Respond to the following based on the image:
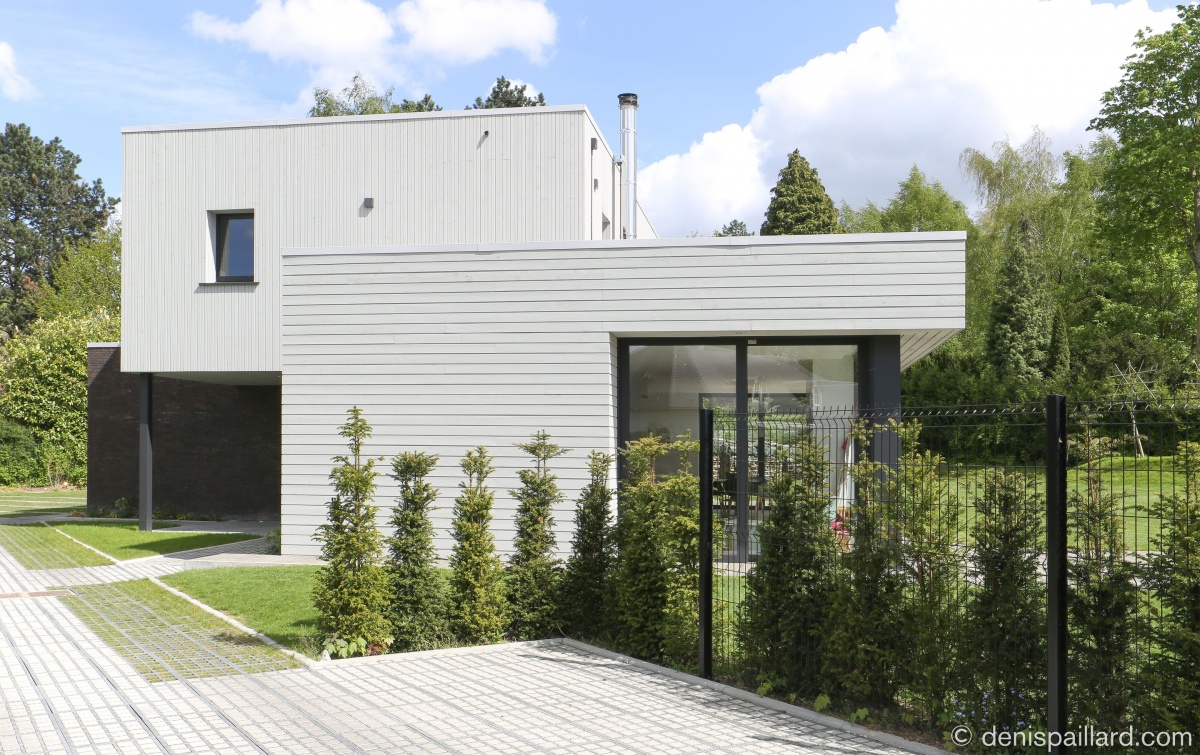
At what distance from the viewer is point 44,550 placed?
14.7 m

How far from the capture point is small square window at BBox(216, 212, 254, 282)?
1576 cm

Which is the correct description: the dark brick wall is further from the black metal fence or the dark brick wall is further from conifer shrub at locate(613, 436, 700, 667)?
the black metal fence

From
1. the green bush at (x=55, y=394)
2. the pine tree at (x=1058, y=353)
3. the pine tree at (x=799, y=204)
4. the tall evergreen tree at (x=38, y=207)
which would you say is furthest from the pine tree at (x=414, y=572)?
the tall evergreen tree at (x=38, y=207)

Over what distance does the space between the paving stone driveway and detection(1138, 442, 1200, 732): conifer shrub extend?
139 centimetres

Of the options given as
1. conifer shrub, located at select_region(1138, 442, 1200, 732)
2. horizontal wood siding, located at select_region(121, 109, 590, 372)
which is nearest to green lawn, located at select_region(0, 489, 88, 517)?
horizontal wood siding, located at select_region(121, 109, 590, 372)

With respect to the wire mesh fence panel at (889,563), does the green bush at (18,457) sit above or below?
below

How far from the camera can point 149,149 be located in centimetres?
1579

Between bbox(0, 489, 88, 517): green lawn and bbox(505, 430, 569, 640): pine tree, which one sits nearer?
bbox(505, 430, 569, 640): pine tree

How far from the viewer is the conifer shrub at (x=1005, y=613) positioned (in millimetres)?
4773

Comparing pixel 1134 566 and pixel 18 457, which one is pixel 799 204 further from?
pixel 1134 566

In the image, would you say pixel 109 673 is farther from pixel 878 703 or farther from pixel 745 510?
pixel 878 703

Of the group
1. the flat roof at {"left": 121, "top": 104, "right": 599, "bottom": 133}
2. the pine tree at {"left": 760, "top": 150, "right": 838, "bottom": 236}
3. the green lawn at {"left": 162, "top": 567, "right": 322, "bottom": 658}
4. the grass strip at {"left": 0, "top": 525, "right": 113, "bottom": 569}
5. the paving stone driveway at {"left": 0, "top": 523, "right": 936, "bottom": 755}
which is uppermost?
the pine tree at {"left": 760, "top": 150, "right": 838, "bottom": 236}

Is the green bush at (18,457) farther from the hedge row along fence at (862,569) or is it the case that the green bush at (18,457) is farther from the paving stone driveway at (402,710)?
the hedge row along fence at (862,569)

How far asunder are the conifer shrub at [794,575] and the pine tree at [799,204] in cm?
2863
